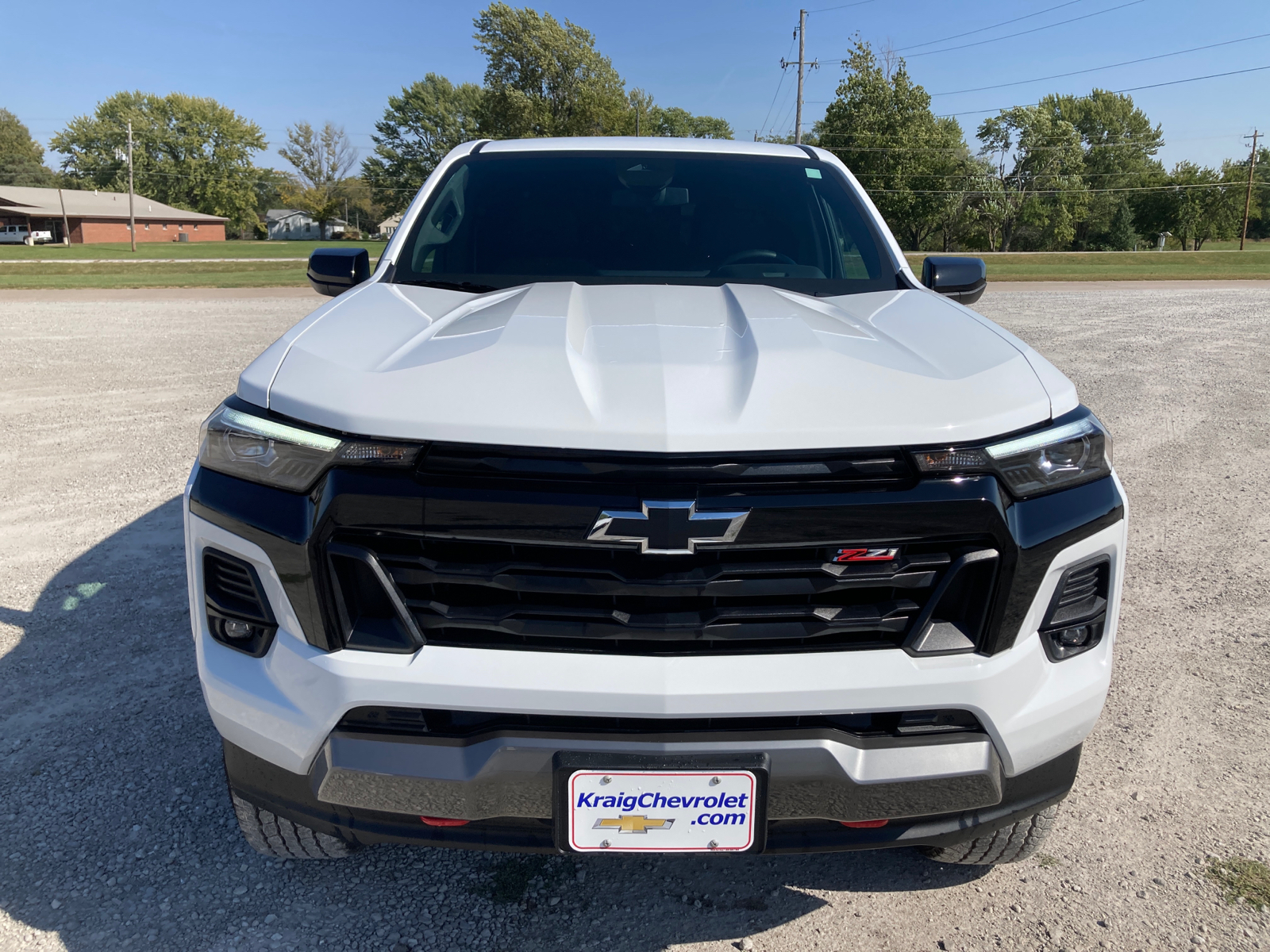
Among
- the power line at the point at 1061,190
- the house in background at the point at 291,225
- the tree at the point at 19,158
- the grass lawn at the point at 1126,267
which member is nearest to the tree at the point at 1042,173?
the power line at the point at 1061,190

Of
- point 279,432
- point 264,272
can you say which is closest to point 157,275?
point 264,272

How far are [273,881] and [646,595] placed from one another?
4.53 feet

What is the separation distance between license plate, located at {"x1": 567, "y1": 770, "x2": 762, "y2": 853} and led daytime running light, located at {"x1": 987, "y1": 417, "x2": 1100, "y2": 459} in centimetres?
77

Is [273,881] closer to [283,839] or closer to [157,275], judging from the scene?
[283,839]

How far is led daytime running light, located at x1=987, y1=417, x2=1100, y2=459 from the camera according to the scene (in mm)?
1729

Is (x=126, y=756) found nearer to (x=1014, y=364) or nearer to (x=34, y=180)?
(x=1014, y=364)

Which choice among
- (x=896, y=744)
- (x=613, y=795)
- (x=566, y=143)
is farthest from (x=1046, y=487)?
(x=566, y=143)

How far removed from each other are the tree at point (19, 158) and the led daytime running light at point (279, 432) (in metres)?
120

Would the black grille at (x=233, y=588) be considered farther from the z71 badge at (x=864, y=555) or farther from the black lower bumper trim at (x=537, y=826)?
the z71 badge at (x=864, y=555)

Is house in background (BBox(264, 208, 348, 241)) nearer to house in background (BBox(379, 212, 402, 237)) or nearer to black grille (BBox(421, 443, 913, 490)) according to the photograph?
house in background (BBox(379, 212, 402, 237))

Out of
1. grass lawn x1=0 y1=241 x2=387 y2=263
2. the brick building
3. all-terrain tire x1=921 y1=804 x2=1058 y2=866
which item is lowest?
all-terrain tire x1=921 y1=804 x2=1058 y2=866

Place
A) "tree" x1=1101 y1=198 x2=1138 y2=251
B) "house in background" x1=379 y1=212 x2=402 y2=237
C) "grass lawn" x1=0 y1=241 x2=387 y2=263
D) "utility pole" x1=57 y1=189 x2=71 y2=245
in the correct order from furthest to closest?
1. "house in background" x1=379 y1=212 x2=402 y2=237
2. "utility pole" x1=57 y1=189 x2=71 y2=245
3. "tree" x1=1101 y1=198 x2=1138 y2=251
4. "grass lawn" x1=0 y1=241 x2=387 y2=263

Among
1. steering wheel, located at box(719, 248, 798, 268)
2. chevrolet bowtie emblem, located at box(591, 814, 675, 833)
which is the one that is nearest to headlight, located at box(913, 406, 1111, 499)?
chevrolet bowtie emblem, located at box(591, 814, 675, 833)

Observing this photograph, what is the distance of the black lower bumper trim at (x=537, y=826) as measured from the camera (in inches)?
68.1
